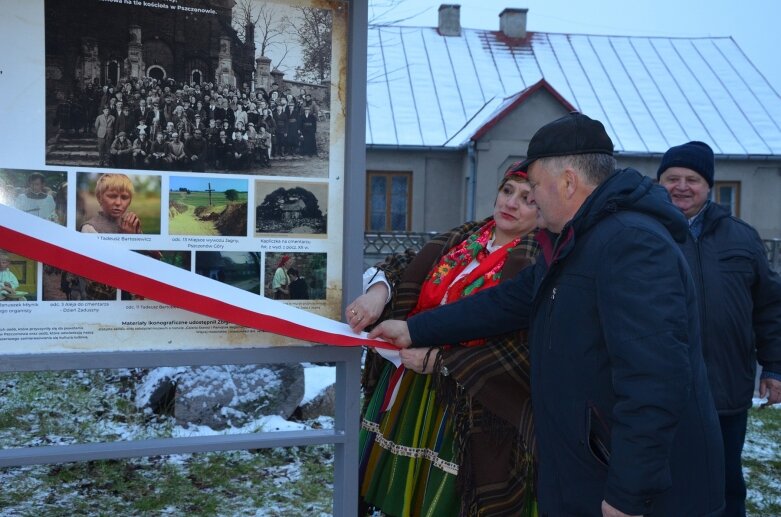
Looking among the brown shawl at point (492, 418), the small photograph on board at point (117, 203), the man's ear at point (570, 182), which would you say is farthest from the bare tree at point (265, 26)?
the brown shawl at point (492, 418)

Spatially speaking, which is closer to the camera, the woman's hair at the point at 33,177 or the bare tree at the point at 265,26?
the woman's hair at the point at 33,177

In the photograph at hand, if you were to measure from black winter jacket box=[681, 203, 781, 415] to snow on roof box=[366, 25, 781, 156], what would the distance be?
14.2m

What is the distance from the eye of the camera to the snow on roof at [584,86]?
18.6 metres

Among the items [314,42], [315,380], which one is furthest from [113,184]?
[315,380]

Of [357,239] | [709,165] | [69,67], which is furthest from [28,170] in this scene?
[709,165]

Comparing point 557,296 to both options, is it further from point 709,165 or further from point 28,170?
point 709,165

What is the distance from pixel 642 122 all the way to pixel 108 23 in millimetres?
18906

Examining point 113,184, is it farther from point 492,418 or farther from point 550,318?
point 492,418

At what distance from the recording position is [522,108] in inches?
706

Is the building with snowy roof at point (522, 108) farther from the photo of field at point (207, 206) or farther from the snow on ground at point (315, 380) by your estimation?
the photo of field at point (207, 206)

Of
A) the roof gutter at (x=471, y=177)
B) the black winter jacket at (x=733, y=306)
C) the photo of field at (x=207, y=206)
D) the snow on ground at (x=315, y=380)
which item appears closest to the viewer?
the photo of field at (x=207, y=206)

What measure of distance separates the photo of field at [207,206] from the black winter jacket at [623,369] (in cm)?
100

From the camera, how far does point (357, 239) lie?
2594 millimetres

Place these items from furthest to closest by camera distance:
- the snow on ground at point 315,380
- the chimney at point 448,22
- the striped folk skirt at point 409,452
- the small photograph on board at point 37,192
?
the chimney at point 448,22, the snow on ground at point 315,380, the striped folk skirt at point 409,452, the small photograph on board at point 37,192
